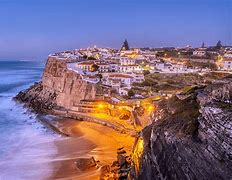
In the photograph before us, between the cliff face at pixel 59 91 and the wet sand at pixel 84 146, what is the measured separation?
8.19 metres

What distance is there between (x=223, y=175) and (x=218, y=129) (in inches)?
63.7

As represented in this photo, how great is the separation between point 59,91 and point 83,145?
23.2 metres

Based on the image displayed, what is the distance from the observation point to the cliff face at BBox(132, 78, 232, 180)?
1085cm

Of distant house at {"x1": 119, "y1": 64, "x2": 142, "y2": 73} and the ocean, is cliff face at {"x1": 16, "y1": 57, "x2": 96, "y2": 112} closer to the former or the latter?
the ocean

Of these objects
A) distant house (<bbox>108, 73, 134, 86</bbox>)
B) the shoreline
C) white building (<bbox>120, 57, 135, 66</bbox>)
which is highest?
white building (<bbox>120, 57, 135, 66</bbox>)

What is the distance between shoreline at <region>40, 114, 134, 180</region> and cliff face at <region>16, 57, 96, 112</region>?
7.37 m

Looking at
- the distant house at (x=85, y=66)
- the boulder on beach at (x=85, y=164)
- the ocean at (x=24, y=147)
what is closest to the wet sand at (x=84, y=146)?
the boulder on beach at (x=85, y=164)

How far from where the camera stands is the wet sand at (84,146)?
21.9 meters

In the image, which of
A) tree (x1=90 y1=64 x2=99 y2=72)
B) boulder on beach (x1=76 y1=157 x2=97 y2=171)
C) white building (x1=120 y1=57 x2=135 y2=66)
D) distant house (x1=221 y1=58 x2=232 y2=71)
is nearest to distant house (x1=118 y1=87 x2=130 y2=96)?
tree (x1=90 y1=64 x2=99 y2=72)

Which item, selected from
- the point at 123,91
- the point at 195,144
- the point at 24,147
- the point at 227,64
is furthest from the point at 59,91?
the point at 195,144

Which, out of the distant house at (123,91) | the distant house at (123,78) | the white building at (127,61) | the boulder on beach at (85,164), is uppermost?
the white building at (127,61)

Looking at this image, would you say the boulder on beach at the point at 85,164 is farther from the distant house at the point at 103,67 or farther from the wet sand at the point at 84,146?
the distant house at the point at 103,67

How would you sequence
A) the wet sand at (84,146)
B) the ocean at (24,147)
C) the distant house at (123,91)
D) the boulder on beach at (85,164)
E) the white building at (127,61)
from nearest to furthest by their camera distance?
1. the wet sand at (84,146)
2. the boulder on beach at (85,164)
3. the ocean at (24,147)
4. the distant house at (123,91)
5. the white building at (127,61)

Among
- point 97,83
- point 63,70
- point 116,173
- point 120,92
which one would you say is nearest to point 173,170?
point 116,173
